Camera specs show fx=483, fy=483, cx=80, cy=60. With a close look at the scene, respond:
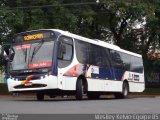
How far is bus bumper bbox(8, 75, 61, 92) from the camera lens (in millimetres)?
21020

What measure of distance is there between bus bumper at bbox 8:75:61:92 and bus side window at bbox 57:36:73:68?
0.85 meters

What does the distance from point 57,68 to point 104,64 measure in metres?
5.70

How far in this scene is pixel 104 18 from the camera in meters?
43.9

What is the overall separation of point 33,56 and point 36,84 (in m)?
1.30

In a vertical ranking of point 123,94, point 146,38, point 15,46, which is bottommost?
point 123,94

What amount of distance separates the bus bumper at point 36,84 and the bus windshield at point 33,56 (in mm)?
633

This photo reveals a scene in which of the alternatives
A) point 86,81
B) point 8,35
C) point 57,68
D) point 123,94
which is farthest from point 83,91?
point 8,35

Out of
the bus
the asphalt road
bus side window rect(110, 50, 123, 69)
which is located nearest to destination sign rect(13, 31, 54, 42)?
the bus

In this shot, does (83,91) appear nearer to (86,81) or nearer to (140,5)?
(86,81)

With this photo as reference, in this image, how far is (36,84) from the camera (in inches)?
837

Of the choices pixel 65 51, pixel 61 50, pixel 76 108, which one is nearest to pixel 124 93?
pixel 65 51

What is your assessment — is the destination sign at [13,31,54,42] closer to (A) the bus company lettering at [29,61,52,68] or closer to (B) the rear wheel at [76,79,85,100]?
(A) the bus company lettering at [29,61,52,68]

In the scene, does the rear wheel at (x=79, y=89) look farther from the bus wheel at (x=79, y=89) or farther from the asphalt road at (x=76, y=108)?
the asphalt road at (x=76, y=108)

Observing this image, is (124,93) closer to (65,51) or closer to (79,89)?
(79,89)
